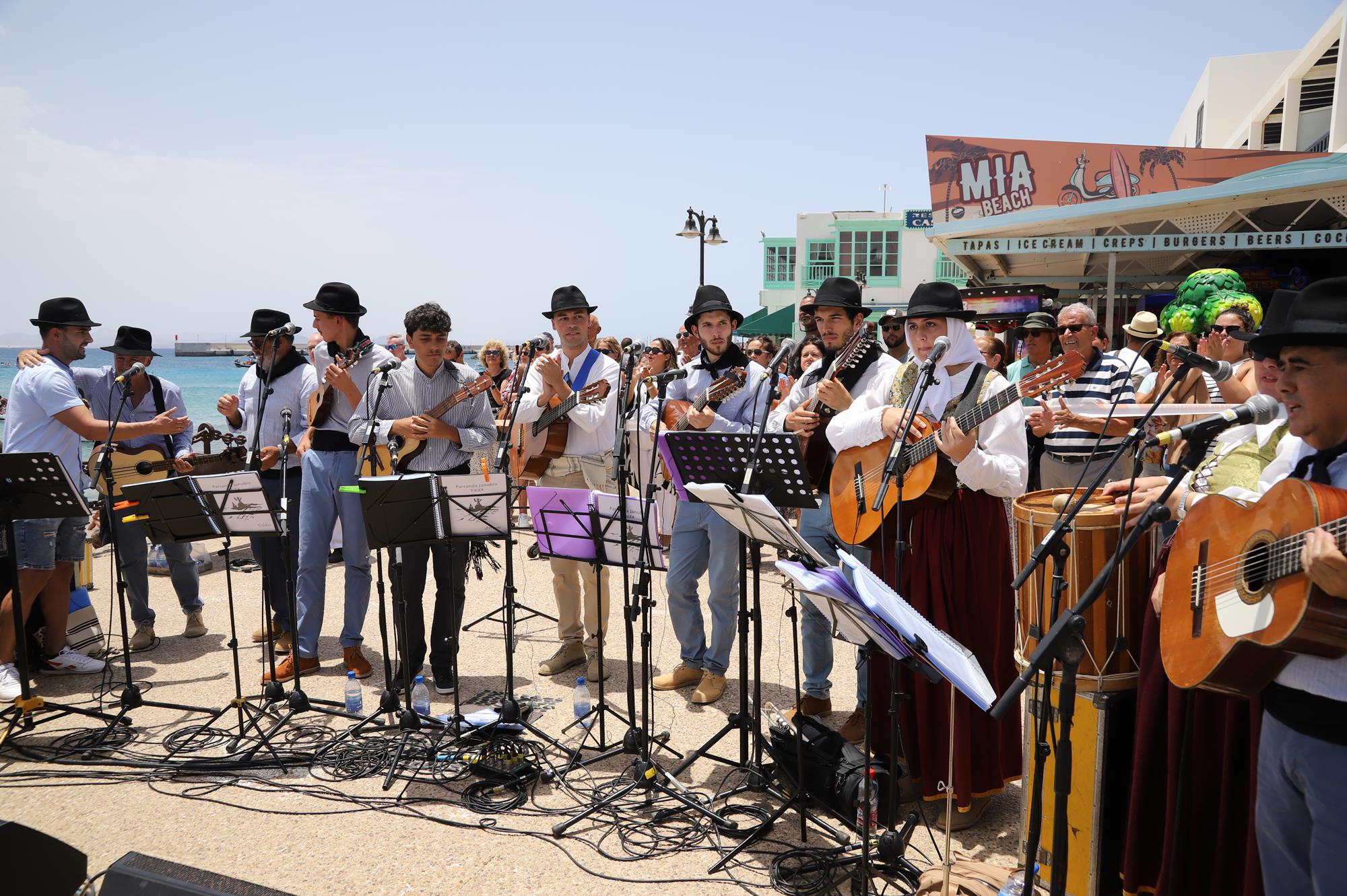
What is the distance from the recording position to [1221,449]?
2.83m

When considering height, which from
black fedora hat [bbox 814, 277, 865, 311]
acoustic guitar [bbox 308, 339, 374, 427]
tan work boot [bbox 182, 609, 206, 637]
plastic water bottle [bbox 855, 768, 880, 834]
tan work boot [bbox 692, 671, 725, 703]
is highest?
black fedora hat [bbox 814, 277, 865, 311]

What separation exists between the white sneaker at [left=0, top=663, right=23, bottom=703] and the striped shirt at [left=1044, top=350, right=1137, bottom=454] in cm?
701

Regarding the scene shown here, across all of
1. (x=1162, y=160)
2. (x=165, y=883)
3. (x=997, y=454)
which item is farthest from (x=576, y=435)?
(x=1162, y=160)

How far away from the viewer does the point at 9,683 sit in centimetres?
536

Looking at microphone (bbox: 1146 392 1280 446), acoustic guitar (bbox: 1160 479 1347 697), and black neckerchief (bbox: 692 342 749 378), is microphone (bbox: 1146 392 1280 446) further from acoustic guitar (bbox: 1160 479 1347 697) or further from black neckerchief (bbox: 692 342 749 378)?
black neckerchief (bbox: 692 342 749 378)

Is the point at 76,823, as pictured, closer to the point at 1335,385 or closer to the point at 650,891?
the point at 650,891

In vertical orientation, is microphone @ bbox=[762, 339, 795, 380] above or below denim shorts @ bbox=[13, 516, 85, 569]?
above

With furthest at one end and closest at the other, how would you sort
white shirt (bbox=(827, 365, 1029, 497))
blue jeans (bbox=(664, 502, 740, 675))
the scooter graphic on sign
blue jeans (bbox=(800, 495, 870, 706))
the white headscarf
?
the scooter graphic on sign
blue jeans (bbox=(664, 502, 740, 675))
blue jeans (bbox=(800, 495, 870, 706))
the white headscarf
white shirt (bbox=(827, 365, 1029, 497))

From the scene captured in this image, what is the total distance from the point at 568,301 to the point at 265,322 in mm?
2336

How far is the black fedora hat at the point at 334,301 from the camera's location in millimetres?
5801

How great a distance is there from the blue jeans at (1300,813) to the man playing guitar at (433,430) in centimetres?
420

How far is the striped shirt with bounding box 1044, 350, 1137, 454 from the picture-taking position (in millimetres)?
6410

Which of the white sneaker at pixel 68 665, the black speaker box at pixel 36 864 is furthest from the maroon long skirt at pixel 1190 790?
the white sneaker at pixel 68 665

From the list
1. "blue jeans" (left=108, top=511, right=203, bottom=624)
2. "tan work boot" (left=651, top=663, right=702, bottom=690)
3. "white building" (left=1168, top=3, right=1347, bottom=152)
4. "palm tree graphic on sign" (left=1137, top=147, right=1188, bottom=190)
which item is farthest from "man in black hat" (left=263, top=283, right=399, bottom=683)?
"palm tree graphic on sign" (left=1137, top=147, right=1188, bottom=190)
